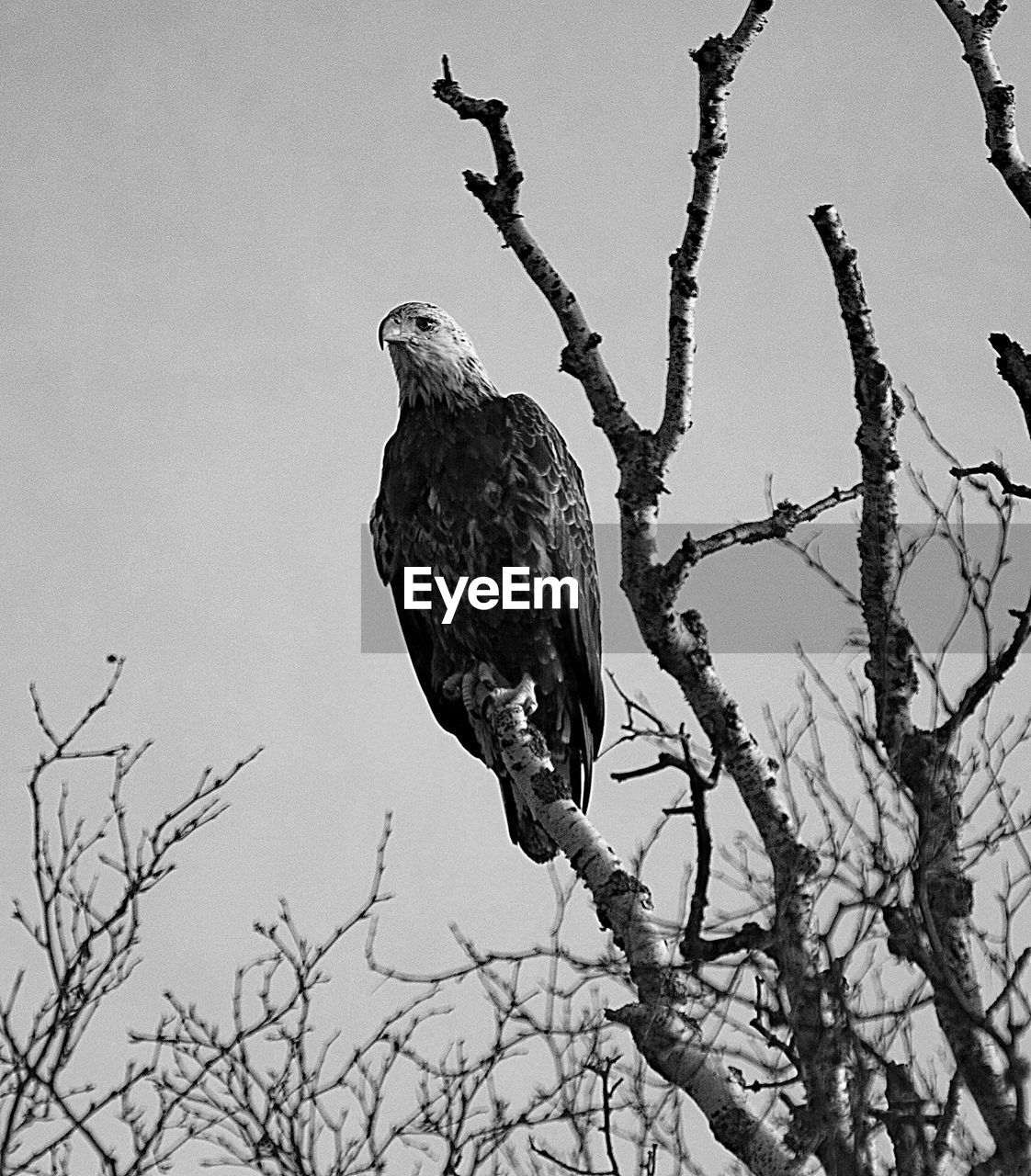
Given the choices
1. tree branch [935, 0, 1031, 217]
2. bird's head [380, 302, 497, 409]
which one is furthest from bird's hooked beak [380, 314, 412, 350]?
tree branch [935, 0, 1031, 217]

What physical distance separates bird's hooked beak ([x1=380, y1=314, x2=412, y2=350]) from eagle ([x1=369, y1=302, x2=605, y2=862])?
485 mm

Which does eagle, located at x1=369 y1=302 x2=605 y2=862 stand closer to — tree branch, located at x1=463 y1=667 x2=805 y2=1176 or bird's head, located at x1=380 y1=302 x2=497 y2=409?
bird's head, located at x1=380 y1=302 x2=497 y2=409

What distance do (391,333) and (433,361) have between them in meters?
0.37

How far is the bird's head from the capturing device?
6.40 meters

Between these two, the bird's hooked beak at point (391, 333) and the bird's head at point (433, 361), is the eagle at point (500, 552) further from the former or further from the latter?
the bird's hooked beak at point (391, 333)

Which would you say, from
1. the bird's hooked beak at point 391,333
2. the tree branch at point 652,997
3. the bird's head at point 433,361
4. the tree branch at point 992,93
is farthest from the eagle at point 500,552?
the tree branch at point 992,93

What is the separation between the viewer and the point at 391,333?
6711 mm

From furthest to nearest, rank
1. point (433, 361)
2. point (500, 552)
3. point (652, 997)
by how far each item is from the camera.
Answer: point (433, 361)
point (500, 552)
point (652, 997)

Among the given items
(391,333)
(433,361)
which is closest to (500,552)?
(433,361)

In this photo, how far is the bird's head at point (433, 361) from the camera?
21.0ft

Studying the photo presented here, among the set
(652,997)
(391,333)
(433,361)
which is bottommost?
(652,997)

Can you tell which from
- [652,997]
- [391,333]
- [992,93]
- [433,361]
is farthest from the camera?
[391,333]

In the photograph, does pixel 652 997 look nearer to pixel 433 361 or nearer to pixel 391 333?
pixel 433 361

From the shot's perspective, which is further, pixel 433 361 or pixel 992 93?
pixel 433 361
